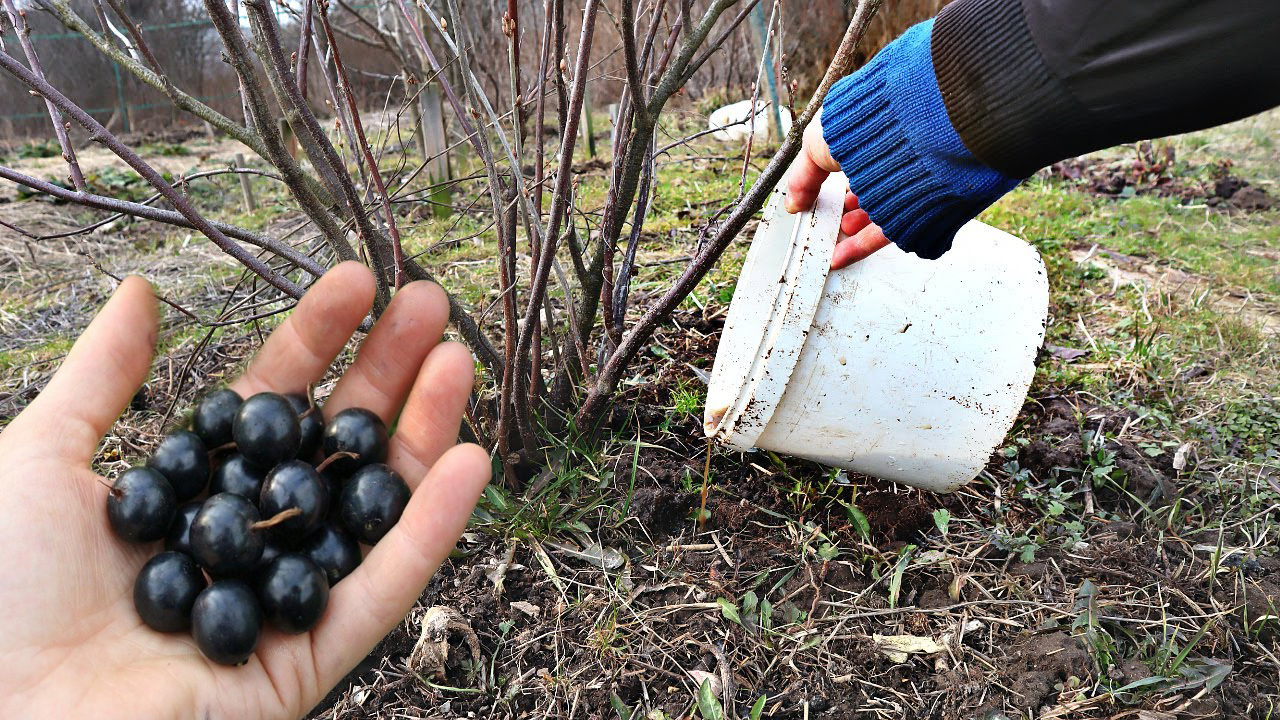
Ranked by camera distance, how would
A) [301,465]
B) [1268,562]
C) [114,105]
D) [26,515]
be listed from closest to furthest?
1. [26,515]
2. [301,465]
3. [1268,562]
4. [114,105]

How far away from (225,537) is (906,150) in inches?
52.2

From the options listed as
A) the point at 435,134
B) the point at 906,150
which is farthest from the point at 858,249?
the point at 435,134

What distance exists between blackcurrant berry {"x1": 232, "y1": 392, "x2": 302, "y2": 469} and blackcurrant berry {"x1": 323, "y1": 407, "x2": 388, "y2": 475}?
3.2 inches

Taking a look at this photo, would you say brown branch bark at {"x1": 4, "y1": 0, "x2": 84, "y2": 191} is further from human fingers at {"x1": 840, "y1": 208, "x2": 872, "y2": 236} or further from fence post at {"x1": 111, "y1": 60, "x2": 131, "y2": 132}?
fence post at {"x1": 111, "y1": 60, "x2": 131, "y2": 132}

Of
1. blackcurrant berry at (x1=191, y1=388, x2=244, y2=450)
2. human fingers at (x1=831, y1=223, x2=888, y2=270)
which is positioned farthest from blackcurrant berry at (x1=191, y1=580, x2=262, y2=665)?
human fingers at (x1=831, y1=223, x2=888, y2=270)

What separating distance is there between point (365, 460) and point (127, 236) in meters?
5.08

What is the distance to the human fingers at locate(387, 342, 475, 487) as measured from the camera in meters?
1.56

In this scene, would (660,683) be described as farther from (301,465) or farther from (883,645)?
(301,465)

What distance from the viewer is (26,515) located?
1298mm

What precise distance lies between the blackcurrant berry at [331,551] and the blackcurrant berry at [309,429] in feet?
0.58

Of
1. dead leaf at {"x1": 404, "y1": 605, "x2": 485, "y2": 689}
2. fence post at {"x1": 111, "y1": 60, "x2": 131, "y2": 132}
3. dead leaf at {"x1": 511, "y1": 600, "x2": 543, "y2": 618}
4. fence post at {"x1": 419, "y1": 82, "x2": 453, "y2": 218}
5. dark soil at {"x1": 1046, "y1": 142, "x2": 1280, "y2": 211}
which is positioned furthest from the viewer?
fence post at {"x1": 111, "y1": 60, "x2": 131, "y2": 132}

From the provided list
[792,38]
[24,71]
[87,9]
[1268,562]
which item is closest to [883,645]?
[1268,562]

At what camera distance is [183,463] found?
4.84ft

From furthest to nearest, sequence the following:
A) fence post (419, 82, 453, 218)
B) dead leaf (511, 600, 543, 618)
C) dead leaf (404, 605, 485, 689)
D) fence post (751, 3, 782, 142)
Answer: fence post (751, 3, 782, 142)
fence post (419, 82, 453, 218)
dead leaf (511, 600, 543, 618)
dead leaf (404, 605, 485, 689)
